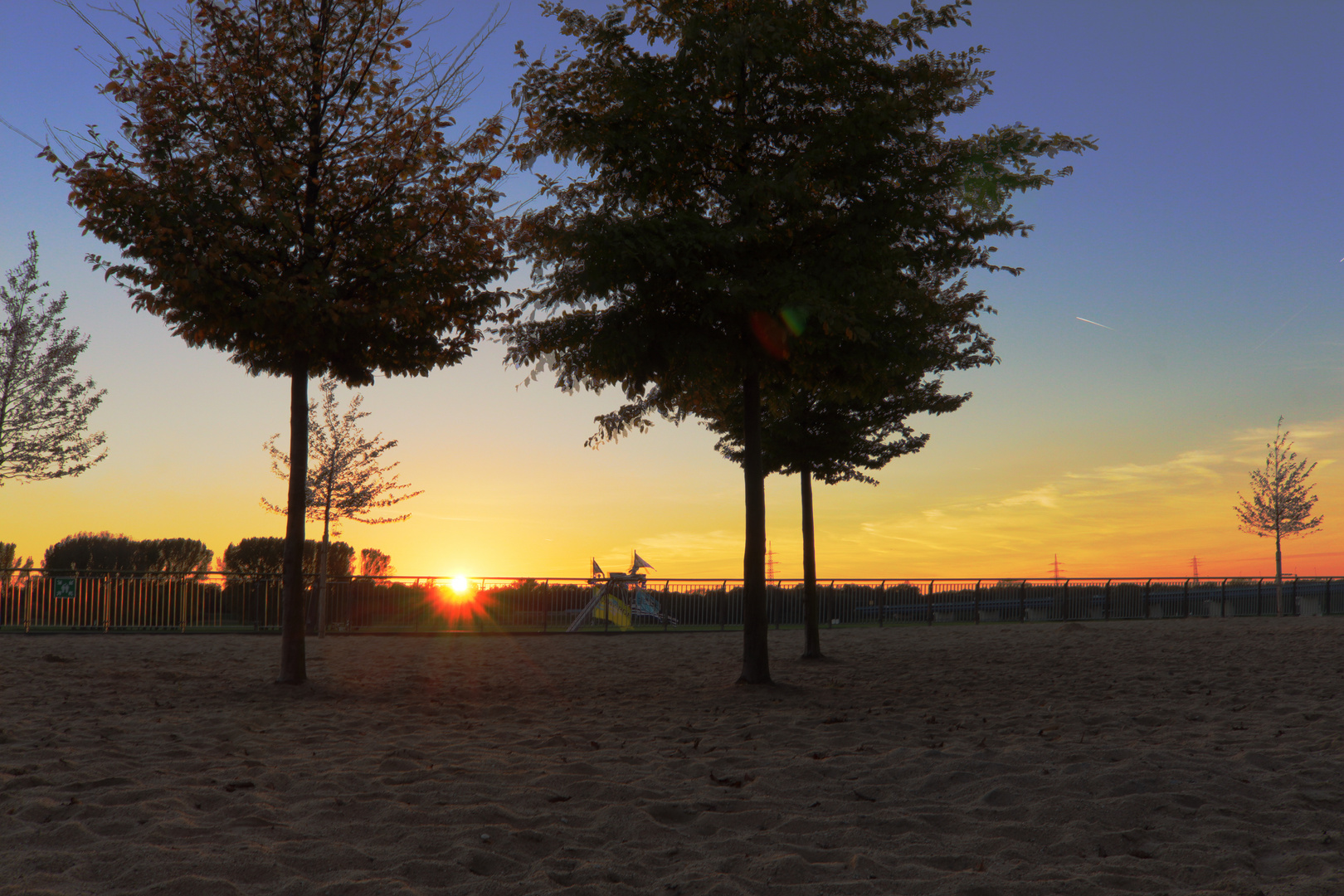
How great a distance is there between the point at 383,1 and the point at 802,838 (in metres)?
11.5

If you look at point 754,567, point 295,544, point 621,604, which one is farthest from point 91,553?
point 754,567

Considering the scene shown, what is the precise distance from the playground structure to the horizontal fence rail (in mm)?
35

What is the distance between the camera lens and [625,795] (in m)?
5.59

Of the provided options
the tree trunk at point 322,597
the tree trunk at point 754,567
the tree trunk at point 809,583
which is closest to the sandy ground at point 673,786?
the tree trunk at point 754,567

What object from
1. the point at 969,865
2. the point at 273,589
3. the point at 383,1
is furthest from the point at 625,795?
the point at 273,589

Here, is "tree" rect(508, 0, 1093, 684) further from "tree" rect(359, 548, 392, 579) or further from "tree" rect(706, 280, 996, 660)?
"tree" rect(359, 548, 392, 579)

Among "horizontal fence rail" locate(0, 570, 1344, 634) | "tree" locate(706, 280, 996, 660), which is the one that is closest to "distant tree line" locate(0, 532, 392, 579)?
"horizontal fence rail" locate(0, 570, 1344, 634)

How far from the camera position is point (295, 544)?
1140 centimetres

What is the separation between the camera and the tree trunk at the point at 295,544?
11.1m

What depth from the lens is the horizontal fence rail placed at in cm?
2134

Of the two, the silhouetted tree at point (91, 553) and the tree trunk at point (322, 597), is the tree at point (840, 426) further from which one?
the silhouetted tree at point (91, 553)

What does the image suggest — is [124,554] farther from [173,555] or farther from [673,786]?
[673,786]

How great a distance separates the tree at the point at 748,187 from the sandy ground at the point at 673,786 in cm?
368

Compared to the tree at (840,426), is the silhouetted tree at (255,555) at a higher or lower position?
lower
